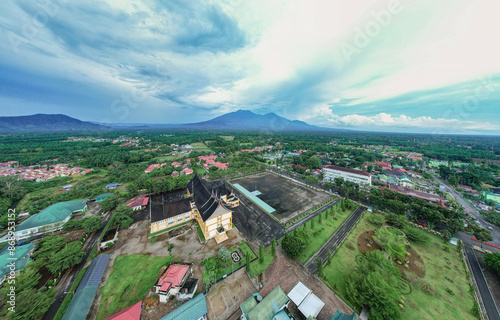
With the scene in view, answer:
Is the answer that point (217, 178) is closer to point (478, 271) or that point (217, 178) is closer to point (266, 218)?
point (266, 218)

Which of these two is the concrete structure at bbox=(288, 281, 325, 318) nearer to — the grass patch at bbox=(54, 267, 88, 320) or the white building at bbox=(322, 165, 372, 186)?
the grass patch at bbox=(54, 267, 88, 320)

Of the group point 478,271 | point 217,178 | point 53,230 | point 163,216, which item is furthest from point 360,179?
point 53,230

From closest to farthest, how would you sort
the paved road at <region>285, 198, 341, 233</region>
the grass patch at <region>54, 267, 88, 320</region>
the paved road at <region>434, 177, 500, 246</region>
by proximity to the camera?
the grass patch at <region>54, 267, 88, 320</region> < the paved road at <region>434, 177, 500, 246</region> < the paved road at <region>285, 198, 341, 233</region>

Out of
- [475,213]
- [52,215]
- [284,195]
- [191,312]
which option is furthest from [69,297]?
[475,213]

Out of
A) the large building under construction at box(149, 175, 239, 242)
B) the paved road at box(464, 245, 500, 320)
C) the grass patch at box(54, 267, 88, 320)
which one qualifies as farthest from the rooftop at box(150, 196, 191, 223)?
the paved road at box(464, 245, 500, 320)

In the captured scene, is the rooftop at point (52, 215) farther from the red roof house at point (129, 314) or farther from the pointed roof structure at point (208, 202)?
the red roof house at point (129, 314)

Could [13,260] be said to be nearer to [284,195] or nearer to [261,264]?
[261,264]
